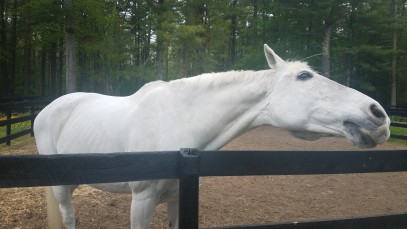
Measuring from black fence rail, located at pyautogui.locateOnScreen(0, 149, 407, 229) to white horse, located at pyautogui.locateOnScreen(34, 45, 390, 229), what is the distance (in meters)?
0.30

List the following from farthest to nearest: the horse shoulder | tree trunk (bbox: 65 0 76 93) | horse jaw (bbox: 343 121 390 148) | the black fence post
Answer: tree trunk (bbox: 65 0 76 93) < the horse shoulder < horse jaw (bbox: 343 121 390 148) < the black fence post

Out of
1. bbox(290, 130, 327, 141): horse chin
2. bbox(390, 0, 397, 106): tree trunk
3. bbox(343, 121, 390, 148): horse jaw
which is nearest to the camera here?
bbox(343, 121, 390, 148): horse jaw

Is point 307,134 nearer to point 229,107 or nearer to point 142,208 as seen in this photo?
point 229,107

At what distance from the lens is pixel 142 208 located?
2.70 metres

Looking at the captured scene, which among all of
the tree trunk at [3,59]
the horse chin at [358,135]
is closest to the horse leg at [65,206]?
the horse chin at [358,135]

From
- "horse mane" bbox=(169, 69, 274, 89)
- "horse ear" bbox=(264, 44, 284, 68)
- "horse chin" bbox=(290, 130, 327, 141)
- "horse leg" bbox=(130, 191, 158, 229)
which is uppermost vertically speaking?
"horse ear" bbox=(264, 44, 284, 68)

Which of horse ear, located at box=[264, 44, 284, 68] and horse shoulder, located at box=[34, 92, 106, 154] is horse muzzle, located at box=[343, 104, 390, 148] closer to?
horse ear, located at box=[264, 44, 284, 68]

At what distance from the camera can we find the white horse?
228 cm

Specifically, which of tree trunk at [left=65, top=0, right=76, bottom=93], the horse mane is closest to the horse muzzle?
the horse mane

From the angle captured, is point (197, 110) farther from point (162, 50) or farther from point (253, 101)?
point (162, 50)

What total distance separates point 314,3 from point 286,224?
58.6 feet

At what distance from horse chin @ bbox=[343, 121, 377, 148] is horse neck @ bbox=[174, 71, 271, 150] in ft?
2.08

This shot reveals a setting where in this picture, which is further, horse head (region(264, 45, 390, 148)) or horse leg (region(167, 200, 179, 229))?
horse leg (region(167, 200, 179, 229))

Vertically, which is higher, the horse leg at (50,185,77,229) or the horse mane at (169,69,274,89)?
the horse mane at (169,69,274,89)
